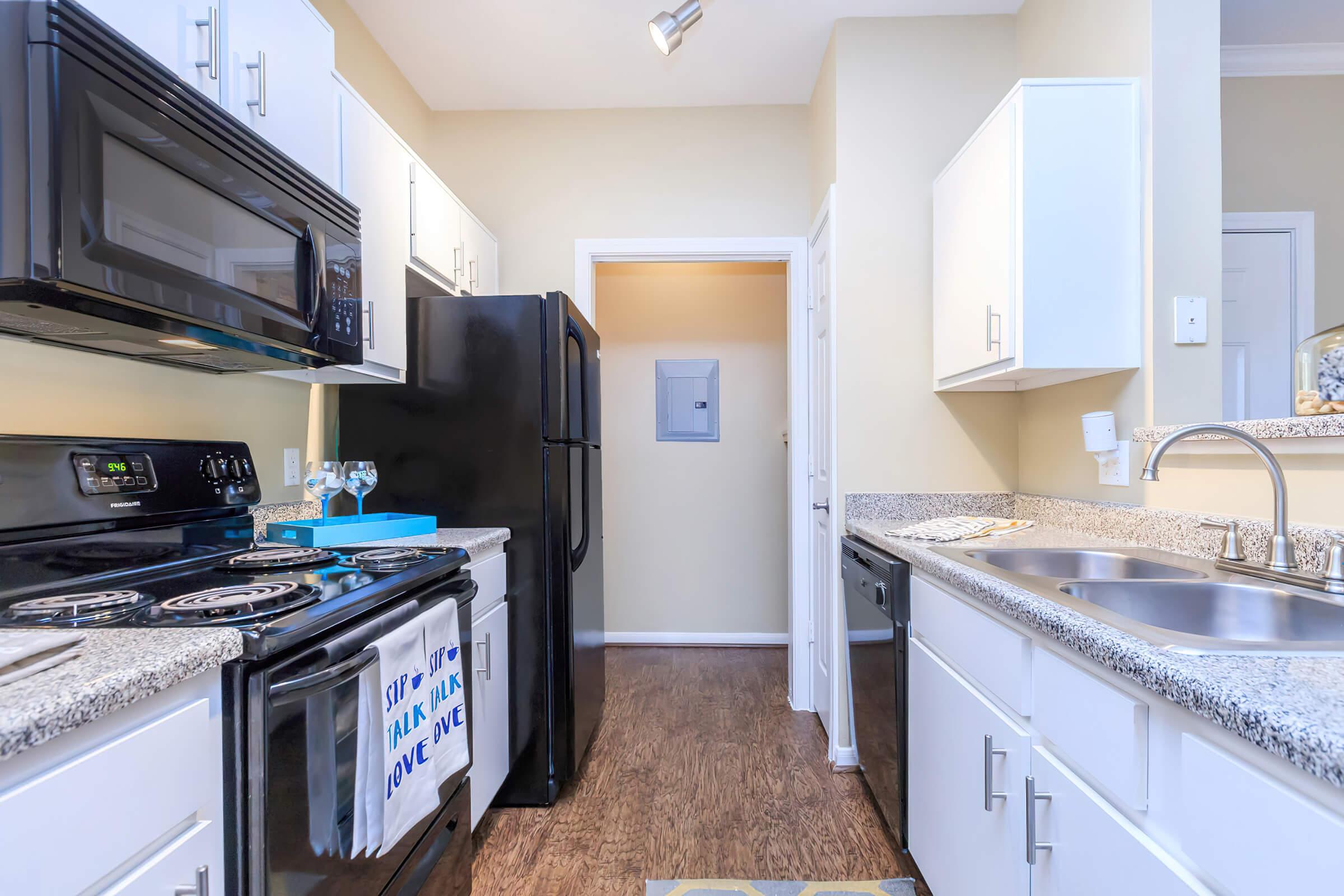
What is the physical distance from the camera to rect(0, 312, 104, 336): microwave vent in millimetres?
1037

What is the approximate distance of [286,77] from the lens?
56.7 inches

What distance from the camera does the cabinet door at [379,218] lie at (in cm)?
172

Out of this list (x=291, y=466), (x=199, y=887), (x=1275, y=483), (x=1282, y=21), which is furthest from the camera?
(x=1282, y=21)

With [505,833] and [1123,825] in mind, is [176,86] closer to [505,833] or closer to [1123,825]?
[1123,825]

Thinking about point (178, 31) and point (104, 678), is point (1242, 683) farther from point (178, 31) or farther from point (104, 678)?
point (178, 31)

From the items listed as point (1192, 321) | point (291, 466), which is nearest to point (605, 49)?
point (291, 466)

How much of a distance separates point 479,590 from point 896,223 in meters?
1.84

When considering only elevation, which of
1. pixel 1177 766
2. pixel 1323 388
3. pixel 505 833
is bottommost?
pixel 505 833

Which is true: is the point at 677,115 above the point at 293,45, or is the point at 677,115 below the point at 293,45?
above

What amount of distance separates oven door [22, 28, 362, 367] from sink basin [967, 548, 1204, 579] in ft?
5.26

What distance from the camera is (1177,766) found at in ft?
2.39

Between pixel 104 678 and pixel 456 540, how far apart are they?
105 centimetres

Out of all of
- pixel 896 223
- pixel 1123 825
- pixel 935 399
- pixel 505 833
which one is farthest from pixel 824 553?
pixel 1123 825

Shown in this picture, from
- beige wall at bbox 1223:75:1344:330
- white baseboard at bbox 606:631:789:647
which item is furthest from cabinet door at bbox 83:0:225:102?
white baseboard at bbox 606:631:789:647
